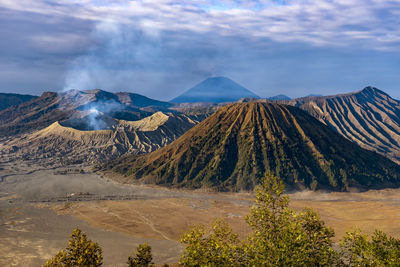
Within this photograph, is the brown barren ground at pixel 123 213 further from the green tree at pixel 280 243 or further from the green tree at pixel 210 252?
the green tree at pixel 280 243

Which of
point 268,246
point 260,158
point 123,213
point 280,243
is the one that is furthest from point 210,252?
point 260,158

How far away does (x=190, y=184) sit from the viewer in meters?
141

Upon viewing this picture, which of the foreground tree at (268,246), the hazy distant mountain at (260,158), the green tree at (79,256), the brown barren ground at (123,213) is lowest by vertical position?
the brown barren ground at (123,213)

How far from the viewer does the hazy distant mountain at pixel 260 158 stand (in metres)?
140

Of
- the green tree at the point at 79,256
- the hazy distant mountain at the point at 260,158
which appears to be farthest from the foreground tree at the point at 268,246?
the hazy distant mountain at the point at 260,158

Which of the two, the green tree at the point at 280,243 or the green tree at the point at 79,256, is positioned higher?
the green tree at the point at 280,243

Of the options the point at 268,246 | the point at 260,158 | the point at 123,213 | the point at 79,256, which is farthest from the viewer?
the point at 260,158

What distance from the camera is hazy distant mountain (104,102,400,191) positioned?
14025cm

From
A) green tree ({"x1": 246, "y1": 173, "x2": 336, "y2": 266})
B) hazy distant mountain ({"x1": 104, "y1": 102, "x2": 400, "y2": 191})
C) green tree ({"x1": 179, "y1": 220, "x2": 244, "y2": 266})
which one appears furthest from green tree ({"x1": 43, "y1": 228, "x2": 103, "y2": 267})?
hazy distant mountain ({"x1": 104, "y1": 102, "x2": 400, "y2": 191})

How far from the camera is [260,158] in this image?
152m

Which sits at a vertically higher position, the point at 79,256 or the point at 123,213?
the point at 79,256

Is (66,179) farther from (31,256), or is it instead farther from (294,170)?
(294,170)

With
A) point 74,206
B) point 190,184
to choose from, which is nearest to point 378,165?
point 190,184

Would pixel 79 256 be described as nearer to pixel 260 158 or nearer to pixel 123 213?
pixel 123 213
